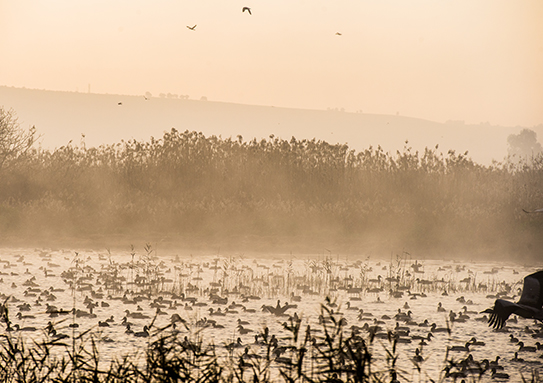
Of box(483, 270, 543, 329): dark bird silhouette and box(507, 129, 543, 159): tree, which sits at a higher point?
box(507, 129, 543, 159): tree

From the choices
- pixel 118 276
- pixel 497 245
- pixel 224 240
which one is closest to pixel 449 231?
pixel 497 245

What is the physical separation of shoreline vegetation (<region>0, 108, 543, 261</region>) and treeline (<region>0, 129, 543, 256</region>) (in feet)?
0.12

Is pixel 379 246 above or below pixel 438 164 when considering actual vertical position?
below

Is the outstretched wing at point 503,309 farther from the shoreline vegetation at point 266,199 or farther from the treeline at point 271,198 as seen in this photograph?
the treeline at point 271,198

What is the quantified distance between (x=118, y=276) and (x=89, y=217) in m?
6.85

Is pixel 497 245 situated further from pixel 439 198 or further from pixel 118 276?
pixel 118 276

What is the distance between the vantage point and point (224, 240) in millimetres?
18953

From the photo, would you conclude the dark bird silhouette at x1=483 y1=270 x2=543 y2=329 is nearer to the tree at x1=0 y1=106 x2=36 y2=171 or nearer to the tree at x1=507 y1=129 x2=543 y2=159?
the tree at x1=0 y1=106 x2=36 y2=171

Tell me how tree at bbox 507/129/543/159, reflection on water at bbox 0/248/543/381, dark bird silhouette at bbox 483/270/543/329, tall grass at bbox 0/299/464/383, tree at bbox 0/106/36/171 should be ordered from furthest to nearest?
tree at bbox 507/129/543/159 → tree at bbox 0/106/36/171 → reflection on water at bbox 0/248/543/381 → dark bird silhouette at bbox 483/270/543/329 → tall grass at bbox 0/299/464/383

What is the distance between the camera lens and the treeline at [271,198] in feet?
62.6

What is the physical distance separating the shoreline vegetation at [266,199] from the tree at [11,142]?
105mm

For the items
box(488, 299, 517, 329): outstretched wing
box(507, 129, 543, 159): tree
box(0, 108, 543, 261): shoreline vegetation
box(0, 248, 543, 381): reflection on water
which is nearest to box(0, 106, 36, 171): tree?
box(0, 108, 543, 261): shoreline vegetation

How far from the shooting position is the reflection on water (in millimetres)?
8695

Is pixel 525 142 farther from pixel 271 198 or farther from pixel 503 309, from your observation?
pixel 503 309
